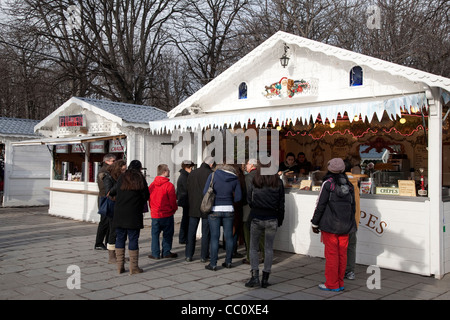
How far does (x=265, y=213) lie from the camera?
5.98 meters

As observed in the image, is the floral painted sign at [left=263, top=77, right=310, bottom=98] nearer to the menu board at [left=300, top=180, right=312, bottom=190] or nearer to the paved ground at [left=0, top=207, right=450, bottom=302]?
the menu board at [left=300, top=180, right=312, bottom=190]

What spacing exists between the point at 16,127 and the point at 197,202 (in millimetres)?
12130

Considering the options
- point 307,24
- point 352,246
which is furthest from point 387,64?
point 307,24

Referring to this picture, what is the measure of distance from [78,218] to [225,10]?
16186 mm

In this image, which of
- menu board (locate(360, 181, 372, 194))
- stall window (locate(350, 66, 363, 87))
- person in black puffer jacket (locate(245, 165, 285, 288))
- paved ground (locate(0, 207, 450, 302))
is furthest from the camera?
stall window (locate(350, 66, 363, 87))

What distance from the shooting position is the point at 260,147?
1081 centimetres

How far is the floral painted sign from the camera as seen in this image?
27.6 feet

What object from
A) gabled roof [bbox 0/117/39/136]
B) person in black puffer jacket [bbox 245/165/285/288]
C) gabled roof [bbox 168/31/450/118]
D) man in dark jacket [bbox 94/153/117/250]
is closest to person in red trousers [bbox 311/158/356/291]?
person in black puffer jacket [bbox 245/165/285/288]

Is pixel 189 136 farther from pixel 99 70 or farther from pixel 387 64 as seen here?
pixel 99 70

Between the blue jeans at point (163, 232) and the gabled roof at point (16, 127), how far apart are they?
10.8m

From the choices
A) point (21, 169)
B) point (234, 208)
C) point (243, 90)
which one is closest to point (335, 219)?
point (234, 208)

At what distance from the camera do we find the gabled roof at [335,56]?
637cm

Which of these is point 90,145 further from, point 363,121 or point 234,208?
point 363,121
